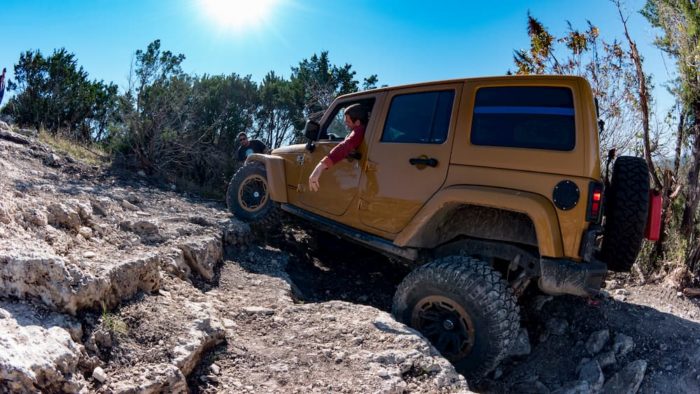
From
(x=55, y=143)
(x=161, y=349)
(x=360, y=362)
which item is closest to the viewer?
(x=161, y=349)

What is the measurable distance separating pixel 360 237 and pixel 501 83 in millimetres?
1652

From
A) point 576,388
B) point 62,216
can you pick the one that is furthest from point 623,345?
point 62,216

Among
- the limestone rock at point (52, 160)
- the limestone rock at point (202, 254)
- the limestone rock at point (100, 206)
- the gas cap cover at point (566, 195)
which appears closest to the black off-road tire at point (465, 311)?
the gas cap cover at point (566, 195)

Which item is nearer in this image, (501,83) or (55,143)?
(501,83)

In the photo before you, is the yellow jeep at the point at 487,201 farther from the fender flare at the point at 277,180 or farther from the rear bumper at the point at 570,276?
the fender flare at the point at 277,180

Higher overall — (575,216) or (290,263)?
(575,216)

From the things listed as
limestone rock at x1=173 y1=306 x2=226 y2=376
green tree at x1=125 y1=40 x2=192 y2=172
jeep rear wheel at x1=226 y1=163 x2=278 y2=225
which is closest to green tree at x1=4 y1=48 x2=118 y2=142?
green tree at x1=125 y1=40 x2=192 y2=172

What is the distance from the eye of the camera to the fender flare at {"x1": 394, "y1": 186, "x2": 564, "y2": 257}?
3039 mm

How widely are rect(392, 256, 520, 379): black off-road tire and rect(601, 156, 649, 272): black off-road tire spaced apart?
2.61 ft

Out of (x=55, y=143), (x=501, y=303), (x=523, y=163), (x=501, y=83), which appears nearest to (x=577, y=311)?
(x=501, y=303)

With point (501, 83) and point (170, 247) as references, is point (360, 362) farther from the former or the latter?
point (501, 83)

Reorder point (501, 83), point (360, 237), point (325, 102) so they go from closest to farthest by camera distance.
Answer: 1. point (501, 83)
2. point (360, 237)
3. point (325, 102)

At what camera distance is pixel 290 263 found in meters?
5.08

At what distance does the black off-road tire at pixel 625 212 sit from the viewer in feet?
10.6
